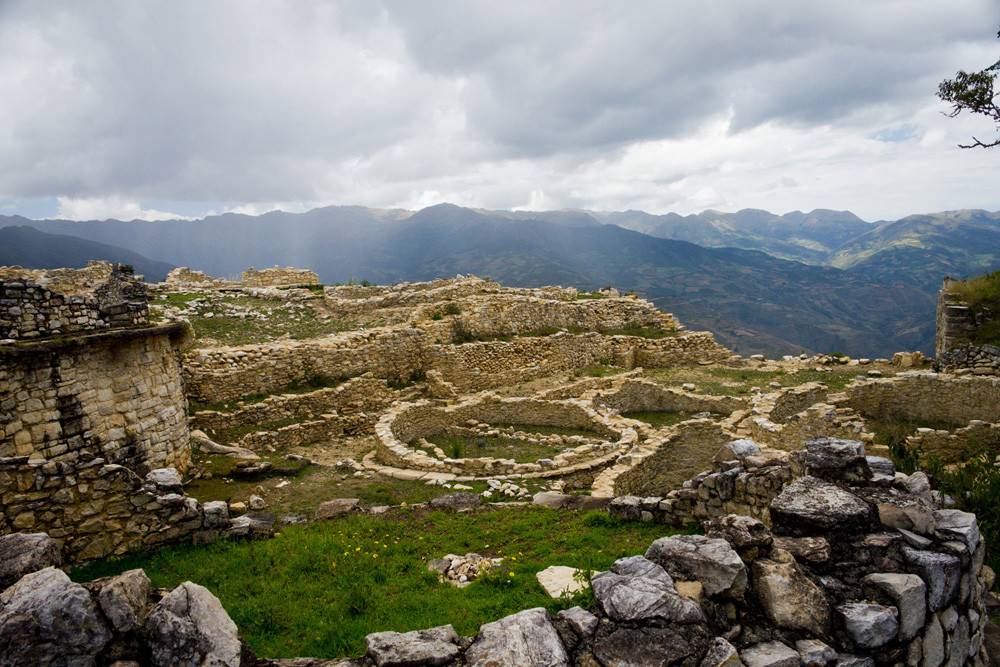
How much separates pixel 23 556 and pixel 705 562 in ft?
16.9

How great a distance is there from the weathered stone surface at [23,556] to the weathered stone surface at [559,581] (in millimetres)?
4080

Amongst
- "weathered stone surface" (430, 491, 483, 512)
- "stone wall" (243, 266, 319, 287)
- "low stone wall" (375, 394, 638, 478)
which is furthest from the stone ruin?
"stone wall" (243, 266, 319, 287)

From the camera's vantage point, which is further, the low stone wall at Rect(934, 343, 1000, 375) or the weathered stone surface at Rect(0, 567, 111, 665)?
the low stone wall at Rect(934, 343, 1000, 375)

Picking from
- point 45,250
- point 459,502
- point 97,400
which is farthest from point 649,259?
point 97,400

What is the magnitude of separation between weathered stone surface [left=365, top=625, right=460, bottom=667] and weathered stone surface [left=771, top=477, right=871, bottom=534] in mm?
3229

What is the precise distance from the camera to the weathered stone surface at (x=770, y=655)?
11.3 ft

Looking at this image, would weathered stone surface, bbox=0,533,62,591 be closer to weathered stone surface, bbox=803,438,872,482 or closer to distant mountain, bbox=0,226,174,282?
weathered stone surface, bbox=803,438,872,482

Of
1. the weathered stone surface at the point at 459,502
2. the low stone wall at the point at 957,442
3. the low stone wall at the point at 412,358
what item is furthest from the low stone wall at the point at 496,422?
the low stone wall at the point at 957,442

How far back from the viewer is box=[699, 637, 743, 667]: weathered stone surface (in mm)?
3355

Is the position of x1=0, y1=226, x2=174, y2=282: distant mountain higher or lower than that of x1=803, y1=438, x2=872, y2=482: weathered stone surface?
higher

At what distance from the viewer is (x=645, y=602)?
12.0 feet

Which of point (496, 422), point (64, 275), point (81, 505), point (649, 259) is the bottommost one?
point (496, 422)

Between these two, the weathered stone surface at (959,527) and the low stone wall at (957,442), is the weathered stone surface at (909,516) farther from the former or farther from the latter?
the low stone wall at (957,442)

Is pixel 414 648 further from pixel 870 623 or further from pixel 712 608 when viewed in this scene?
pixel 870 623
